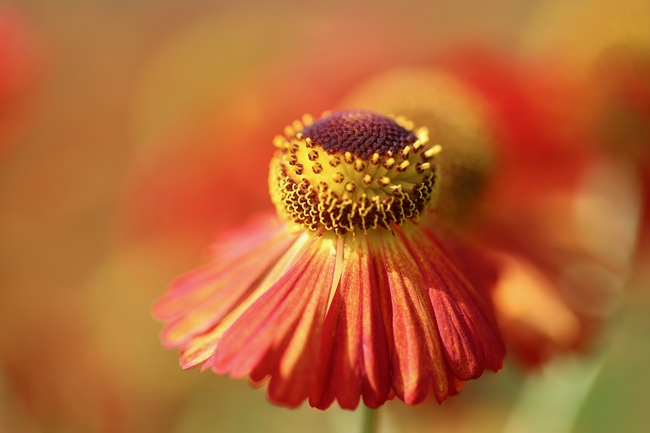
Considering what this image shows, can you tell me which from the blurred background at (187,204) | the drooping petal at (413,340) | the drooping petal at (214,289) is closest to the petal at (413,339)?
the drooping petal at (413,340)

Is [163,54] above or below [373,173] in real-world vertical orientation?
above

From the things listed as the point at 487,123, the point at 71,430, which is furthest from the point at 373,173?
the point at 71,430

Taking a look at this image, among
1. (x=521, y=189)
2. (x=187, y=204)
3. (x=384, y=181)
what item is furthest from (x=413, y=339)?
(x=187, y=204)

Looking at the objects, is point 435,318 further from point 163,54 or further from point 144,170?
point 163,54

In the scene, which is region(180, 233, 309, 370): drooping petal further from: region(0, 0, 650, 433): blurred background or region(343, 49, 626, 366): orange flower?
region(0, 0, 650, 433): blurred background

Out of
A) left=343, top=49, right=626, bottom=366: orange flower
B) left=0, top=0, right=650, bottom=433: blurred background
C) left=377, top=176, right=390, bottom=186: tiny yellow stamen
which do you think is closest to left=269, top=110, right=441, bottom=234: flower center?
left=377, top=176, right=390, bottom=186: tiny yellow stamen

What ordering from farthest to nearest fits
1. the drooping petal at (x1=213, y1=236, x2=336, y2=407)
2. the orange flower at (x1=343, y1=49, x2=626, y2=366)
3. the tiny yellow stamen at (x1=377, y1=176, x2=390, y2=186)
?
the orange flower at (x1=343, y1=49, x2=626, y2=366) → the tiny yellow stamen at (x1=377, y1=176, x2=390, y2=186) → the drooping petal at (x1=213, y1=236, x2=336, y2=407)

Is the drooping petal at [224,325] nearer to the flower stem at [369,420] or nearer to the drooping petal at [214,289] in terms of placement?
the drooping petal at [214,289]
